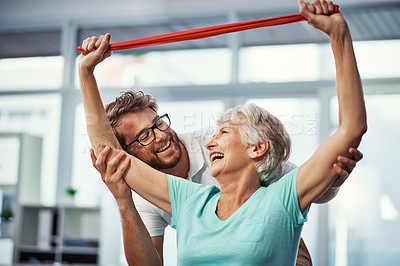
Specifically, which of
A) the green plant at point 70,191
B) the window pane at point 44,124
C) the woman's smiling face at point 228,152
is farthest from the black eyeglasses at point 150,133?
the window pane at point 44,124

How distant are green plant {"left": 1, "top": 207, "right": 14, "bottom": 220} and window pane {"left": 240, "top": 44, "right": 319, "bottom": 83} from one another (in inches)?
97.3

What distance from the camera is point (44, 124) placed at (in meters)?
4.96

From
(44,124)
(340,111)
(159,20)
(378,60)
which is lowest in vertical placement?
(340,111)

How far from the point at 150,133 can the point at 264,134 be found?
24.8 inches

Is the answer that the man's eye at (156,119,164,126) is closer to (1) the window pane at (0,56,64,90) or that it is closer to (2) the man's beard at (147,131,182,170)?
(2) the man's beard at (147,131,182,170)

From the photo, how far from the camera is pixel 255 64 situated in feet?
13.8

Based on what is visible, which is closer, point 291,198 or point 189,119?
point 291,198

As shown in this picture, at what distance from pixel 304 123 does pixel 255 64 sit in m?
2.61

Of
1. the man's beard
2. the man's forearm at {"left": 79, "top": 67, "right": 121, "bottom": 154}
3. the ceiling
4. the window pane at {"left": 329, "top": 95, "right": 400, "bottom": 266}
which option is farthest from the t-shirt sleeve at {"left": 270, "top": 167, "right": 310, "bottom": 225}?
the window pane at {"left": 329, "top": 95, "right": 400, "bottom": 266}

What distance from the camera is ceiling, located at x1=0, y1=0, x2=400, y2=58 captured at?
4090mm

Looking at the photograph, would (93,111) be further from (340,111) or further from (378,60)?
(378,60)

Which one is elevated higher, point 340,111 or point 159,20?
point 159,20

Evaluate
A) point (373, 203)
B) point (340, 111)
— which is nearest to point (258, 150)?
point (340, 111)

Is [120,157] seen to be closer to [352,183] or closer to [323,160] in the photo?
[323,160]
